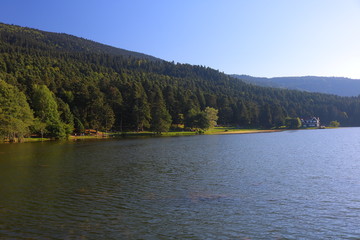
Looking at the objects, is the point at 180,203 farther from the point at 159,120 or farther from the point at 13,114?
the point at 159,120

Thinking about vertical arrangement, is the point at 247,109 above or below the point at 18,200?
above

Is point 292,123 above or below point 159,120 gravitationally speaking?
below

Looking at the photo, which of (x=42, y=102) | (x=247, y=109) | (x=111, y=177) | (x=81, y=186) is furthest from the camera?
(x=247, y=109)

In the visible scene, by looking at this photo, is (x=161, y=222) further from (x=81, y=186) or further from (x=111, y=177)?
(x=111, y=177)

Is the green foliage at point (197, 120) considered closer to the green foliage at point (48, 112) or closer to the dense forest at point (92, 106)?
the dense forest at point (92, 106)

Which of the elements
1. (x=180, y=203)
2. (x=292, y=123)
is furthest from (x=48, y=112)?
(x=292, y=123)

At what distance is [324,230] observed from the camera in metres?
16.3

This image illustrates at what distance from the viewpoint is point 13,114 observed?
8181cm

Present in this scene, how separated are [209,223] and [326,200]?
10315 millimetres

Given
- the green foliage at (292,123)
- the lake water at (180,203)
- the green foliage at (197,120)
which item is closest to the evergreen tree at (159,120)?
the green foliage at (197,120)

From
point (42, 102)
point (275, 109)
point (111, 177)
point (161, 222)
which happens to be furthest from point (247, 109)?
point (161, 222)

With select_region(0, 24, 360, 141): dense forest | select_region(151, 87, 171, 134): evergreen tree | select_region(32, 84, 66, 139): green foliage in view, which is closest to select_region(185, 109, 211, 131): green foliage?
select_region(0, 24, 360, 141): dense forest

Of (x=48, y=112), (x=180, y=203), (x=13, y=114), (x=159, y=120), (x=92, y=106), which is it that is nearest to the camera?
(x=180, y=203)

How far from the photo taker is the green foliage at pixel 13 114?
7875 cm
